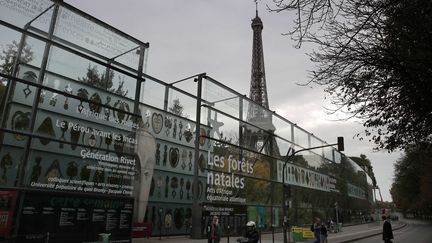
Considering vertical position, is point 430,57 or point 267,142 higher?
point 267,142

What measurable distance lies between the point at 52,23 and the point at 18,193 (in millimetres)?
7017

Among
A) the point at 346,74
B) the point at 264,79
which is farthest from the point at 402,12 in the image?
the point at 264,79

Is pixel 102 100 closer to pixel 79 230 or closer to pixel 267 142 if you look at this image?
pixel 79 230

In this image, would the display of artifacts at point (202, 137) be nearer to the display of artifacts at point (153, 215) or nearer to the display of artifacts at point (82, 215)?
the display of artifacts at point (153, 215)

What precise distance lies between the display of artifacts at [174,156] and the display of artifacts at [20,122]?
54.8 ft

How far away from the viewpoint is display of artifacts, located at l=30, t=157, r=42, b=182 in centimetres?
1423

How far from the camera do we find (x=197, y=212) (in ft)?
82.3

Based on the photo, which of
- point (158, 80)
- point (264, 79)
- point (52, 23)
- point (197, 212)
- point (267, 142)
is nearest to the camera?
point (52, 23)

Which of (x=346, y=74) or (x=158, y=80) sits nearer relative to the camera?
(x=346, y=74)

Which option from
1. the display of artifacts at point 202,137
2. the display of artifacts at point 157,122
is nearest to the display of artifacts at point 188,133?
the display of artifacts at point 157,122

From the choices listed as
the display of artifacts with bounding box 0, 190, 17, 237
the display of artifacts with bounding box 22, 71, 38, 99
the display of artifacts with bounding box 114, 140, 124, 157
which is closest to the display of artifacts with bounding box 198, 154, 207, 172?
the display of artifacts with bounding box 114, 140, 124, 157

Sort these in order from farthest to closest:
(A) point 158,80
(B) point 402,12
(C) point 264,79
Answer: (C) point 264,79
(A) point 158,80
(B) point 402,12

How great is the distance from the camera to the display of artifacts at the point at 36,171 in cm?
1423

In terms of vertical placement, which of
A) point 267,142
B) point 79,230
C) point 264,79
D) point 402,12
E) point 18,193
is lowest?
point 79,230
